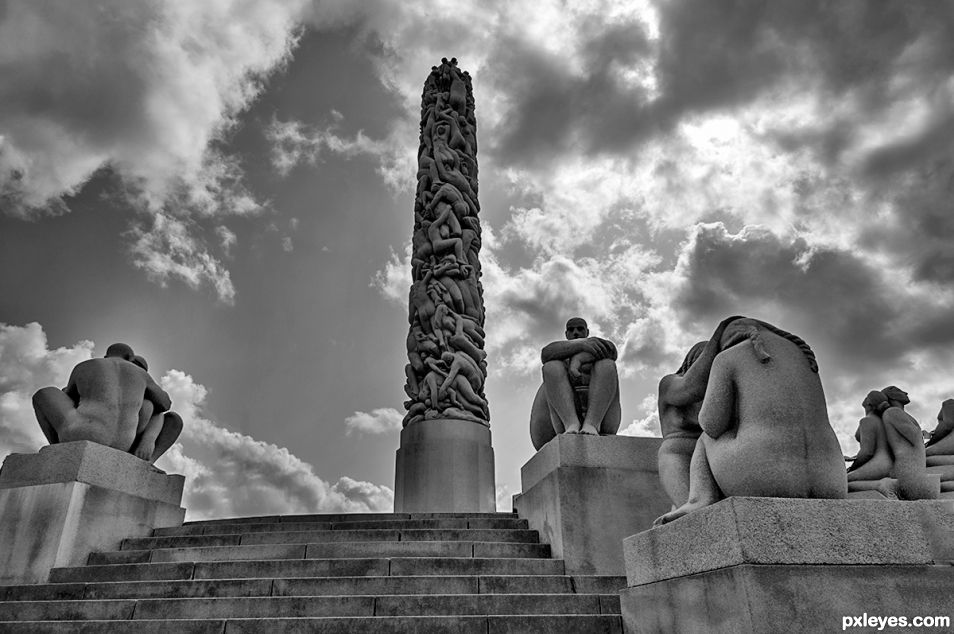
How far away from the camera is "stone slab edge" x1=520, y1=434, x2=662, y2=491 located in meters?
7.18

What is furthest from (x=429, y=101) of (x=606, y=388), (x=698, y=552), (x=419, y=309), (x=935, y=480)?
(x=698, y=552)

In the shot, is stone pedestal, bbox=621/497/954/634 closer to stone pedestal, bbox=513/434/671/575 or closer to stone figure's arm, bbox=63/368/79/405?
stone pedestal, bbox=513/434/671/575

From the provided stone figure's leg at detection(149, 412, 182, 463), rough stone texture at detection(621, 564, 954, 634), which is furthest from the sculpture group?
stone figure's leg at detection(149, 412, 182, 463)

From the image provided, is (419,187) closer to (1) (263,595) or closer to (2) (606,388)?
(2) (606,388)

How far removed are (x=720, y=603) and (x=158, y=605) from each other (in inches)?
190

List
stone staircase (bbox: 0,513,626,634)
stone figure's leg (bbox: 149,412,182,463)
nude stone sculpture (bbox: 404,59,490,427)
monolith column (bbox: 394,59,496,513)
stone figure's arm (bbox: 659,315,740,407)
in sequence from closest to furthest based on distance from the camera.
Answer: stone figure's arm (bbox: 659,315,740,407)
stone staircase (bbox: 0,513,626,634)
stone figure's leg (bbox: 149,412,182,463)
monolith column (bbox: 394,59,496,513)
nude stone sculpture (bbox: 404,59,490,427)

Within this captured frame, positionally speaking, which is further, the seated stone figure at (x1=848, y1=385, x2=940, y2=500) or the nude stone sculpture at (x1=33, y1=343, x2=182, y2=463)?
the nude stone sculpture at (x1=33, y1=343, x2=182, y2=463)

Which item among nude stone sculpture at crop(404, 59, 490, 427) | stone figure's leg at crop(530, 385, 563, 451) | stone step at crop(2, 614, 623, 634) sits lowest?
stone step at crop(2, 614, 623, 634)

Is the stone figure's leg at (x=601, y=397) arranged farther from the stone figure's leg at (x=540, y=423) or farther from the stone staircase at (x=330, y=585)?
the stone staircase at (x=330, y=585)

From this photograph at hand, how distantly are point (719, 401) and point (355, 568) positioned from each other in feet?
12.8

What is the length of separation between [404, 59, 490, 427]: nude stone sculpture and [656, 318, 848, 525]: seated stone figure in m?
9.01

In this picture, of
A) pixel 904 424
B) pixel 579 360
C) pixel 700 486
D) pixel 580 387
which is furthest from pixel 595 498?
pixel 904 424

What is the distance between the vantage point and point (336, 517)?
8.38 metres

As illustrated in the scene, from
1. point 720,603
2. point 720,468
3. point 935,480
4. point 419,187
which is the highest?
point 419,187
